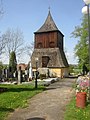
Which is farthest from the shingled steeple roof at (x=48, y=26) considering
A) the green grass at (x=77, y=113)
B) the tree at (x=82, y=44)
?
the green grass at (x=77, y=113)

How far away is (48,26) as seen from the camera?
5184 centimetres

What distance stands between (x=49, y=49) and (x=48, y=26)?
515cm

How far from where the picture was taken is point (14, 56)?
52.9m

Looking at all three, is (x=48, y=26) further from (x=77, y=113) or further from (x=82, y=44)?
(x=77, y=113)

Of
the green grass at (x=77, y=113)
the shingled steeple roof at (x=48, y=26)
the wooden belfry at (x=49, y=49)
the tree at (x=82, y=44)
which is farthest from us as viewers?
the shingled steeple roof at (x=48, y=26)

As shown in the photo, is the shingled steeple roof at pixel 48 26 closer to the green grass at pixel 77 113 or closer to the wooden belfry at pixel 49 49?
the wooden belfry at pixel 49 49

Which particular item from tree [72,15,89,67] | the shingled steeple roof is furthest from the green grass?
the shingled steeple roof

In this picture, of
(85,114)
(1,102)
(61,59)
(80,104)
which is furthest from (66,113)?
(61,59)

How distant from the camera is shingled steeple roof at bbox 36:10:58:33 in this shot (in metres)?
A: 50.9

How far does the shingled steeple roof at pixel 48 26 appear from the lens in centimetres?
5091

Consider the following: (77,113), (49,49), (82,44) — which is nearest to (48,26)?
(49,49)

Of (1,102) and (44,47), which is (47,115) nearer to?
(1,102)

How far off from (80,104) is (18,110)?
10.1ft

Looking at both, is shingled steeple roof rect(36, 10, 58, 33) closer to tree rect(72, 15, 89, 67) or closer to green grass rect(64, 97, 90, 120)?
tree rect(72, 15, 89, 67)
